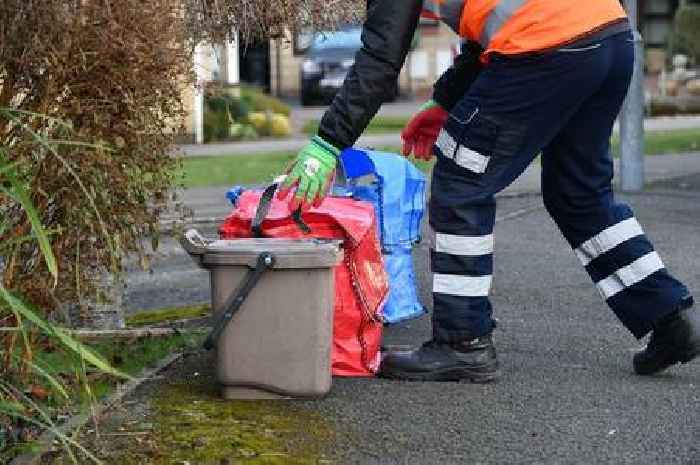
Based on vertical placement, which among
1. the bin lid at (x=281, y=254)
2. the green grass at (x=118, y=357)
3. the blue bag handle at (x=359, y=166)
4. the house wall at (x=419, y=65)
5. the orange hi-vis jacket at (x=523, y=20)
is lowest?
the house wall at (x=419, y=65)

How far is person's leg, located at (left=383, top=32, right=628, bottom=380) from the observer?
532 cm

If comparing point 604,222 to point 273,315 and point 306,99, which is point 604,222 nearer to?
point 273,315

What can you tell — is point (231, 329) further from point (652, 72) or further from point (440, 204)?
point (652, 72)

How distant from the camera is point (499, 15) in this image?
528 cm

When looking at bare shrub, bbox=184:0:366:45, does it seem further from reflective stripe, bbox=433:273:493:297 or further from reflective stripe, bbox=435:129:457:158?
reflective stripe, bbox=433:273:493:297

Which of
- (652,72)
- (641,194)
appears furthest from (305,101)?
(641,194)

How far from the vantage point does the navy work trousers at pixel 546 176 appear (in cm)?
533

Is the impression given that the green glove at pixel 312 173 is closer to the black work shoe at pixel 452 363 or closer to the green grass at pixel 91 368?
the black work shoe at pixel 452 363

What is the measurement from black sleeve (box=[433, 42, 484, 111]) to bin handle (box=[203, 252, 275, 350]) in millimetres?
1140

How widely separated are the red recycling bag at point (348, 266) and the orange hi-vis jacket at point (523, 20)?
742 mm

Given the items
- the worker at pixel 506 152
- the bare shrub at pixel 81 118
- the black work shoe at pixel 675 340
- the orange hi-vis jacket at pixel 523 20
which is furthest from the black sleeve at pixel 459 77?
the bare shrub at pixel 81 118

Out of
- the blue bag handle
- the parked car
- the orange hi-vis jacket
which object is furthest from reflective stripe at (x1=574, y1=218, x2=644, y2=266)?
the parked car

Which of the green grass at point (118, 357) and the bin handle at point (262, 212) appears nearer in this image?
the green grass at point (118, 357)

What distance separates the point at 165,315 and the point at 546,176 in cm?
231
